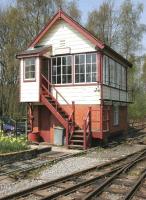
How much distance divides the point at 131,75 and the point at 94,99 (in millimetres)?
26140

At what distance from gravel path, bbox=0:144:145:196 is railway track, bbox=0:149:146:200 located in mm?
544

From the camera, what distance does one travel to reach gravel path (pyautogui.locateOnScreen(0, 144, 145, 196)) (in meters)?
11.3

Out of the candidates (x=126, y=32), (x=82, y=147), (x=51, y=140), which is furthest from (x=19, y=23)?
(x=82, y=147)

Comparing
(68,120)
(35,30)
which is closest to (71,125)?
(68,120)

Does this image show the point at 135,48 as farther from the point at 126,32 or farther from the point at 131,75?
the point at 131,75

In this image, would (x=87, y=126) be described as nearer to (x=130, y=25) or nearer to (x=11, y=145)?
(x=11, y=145)

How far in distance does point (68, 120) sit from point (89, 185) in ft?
32.2

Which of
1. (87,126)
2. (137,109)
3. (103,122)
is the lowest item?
(87,126)

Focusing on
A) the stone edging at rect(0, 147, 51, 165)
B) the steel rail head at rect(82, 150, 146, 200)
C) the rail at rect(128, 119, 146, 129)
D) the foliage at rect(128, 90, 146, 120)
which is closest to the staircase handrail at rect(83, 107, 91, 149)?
the stone edging at rect(0, 147, 51, 165)

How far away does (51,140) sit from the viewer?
905 inches

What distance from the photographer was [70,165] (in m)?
15.0

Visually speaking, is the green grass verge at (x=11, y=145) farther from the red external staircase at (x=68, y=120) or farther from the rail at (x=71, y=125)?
the rail at (x=71, y=125)

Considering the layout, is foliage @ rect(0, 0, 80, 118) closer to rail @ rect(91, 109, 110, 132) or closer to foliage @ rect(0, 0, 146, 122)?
foliage @ rect(0, 0, 146, 122)

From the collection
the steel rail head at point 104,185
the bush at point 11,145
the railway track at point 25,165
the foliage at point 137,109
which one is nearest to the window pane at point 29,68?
the railway track at point 25,165
